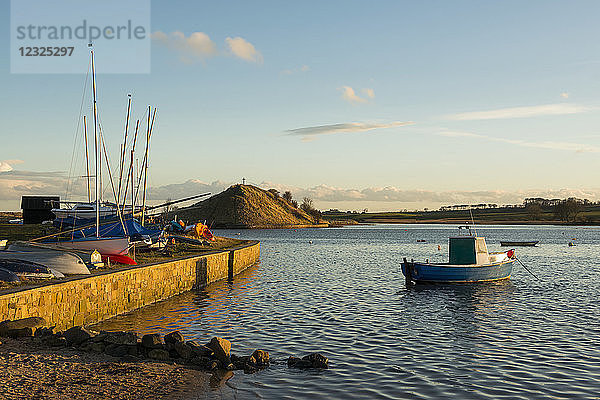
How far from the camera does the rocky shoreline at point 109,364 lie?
39.3 feet

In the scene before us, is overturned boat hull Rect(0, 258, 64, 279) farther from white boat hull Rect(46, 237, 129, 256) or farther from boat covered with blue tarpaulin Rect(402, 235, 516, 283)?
boat covered with blue tarpaulin Rect(402, 235, 516, 283)

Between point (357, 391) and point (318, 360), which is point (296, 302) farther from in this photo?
point (357, 391)

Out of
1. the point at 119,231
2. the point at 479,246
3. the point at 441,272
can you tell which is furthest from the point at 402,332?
the point at 119,231

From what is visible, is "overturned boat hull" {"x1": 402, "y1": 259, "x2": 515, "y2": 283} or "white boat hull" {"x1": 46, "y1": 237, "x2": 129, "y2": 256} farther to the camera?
"overturned boat hull" {"x1": 402, "y1": 259, "x2": 515, "y2": 283}

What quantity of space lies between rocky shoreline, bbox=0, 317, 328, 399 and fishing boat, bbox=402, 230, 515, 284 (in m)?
21.4

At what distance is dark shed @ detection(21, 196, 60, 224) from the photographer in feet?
257

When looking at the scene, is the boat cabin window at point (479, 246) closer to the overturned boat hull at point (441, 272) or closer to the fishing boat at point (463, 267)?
the fishing boat at point (463, 267)

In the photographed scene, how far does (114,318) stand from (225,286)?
504 inches

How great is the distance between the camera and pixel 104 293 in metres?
21.8

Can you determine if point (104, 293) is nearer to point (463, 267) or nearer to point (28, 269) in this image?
point (28, 269)

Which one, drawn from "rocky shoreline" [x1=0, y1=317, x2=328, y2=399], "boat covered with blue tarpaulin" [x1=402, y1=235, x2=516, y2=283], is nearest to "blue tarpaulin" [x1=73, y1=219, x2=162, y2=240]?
"boat covered with blue tarpaulin" [x1=402, y1=235, x2=516, y2=283]

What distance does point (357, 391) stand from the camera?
44.2 feet

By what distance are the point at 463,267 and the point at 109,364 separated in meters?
26.7

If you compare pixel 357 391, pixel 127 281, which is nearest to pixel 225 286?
pixel 127 281
